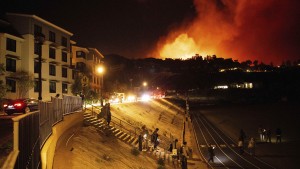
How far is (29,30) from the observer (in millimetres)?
45188

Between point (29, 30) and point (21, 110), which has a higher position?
point (29, 30)

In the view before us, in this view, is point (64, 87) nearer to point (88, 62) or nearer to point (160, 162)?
point (88, 62)

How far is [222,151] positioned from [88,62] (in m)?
44.5

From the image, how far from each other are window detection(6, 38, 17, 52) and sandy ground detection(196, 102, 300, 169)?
1230 inches

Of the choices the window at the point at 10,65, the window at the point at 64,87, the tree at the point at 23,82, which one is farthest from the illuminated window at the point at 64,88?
the window at the point at 10,65

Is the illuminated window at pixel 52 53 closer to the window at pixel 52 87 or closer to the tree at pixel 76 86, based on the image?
the window at pixel 52 87

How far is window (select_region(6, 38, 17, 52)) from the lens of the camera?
41381mm

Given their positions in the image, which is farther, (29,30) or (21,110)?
(29,30)

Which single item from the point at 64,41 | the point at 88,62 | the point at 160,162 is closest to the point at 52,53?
the point at 64,41

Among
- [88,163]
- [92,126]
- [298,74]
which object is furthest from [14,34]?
[298,74]

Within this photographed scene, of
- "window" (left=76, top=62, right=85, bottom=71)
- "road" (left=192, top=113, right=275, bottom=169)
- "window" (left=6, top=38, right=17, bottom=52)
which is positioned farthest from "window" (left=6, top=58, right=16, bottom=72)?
"road" (left=192, top=113, right=275, bottom=169)

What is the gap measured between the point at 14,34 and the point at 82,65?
2503 centimetres

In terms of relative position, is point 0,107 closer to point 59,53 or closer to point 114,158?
point 114,158

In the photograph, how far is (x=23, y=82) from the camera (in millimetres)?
41688
